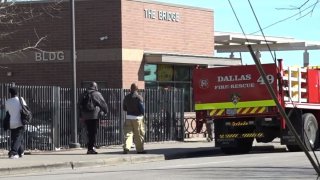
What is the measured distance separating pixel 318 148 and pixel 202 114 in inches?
138

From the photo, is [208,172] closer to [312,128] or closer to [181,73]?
[312,128]

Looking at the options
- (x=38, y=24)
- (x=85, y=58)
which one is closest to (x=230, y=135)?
(x=85, y=58)

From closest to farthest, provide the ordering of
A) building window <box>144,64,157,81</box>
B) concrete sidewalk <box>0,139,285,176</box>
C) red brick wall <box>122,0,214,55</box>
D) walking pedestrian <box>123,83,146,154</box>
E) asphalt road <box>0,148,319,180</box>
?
asphalt road <box>0,148,319,180</box> < concrete sidewalk <box>0,139,285,176</box> < walking pedestrian <box>123,83,146,154</box> < red brick wall <box>122,0,214,55</box> < building window <box>144,64,157,81</box>

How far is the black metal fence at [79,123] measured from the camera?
18.4 meters

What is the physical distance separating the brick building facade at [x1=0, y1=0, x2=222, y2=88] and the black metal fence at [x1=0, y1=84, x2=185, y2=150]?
2.86 meters

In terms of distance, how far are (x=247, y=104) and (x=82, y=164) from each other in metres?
5.38

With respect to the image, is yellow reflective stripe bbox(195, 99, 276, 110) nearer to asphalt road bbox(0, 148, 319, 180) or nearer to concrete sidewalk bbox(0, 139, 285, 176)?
concrete sidewalk bbox(0, 139, 285, 176)


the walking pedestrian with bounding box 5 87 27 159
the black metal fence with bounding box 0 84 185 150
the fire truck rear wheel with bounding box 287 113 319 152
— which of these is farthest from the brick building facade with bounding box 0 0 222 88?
the walking pedestrian with bounding box 5 87 27 159

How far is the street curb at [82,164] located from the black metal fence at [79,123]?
3645 mm

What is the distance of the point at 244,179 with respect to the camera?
10805 millimetres

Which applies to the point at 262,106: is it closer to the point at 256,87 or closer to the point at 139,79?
the point at 256,87

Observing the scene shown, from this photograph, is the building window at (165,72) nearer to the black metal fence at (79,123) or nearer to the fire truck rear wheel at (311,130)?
the black metal fence at (79,123)

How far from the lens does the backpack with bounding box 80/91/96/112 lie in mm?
16812

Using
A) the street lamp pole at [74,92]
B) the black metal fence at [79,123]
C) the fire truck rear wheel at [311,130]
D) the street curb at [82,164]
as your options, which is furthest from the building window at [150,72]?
the street curb at [82,164]
